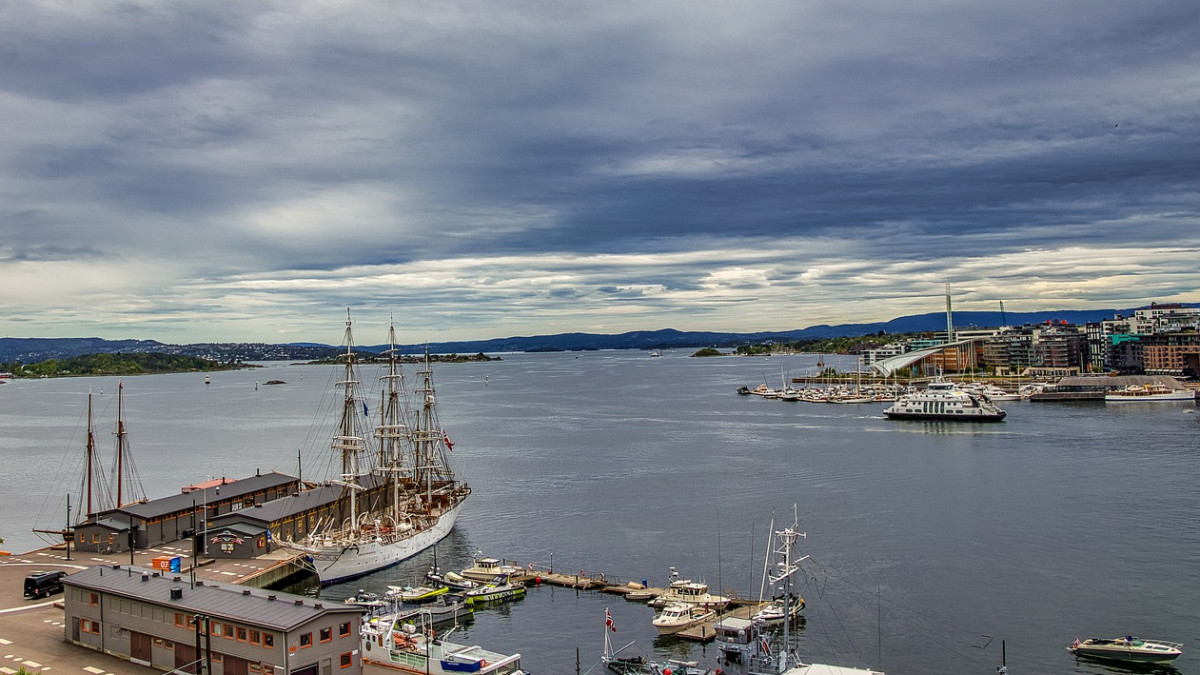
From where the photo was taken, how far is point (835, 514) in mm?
47438

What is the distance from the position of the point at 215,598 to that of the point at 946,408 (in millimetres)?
95210

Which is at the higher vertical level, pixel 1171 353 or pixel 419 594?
pixel 1171 353

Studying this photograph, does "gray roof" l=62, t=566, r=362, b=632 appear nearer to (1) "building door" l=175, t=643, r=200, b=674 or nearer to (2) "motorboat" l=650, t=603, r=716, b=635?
(1) "building door" l=175, t=643, r=200, b=674

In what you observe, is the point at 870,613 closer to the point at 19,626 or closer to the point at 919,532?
the point at 919,532

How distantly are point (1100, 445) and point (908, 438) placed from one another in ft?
56.6

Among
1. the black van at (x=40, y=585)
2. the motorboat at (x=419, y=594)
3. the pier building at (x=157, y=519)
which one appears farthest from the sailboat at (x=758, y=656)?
the black van at (x=40, y=585)

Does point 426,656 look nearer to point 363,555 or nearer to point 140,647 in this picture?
point 140,647

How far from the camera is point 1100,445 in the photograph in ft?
236

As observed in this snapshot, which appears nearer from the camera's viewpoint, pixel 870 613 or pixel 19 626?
pixel 19 626

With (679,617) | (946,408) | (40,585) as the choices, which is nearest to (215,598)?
(40,585)

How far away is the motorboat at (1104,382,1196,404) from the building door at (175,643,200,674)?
124 m

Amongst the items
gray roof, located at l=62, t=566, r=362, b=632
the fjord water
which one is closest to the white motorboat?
the fjord water

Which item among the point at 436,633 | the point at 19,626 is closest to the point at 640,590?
the point at 436,633

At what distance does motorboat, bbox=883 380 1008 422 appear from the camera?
9950cm
